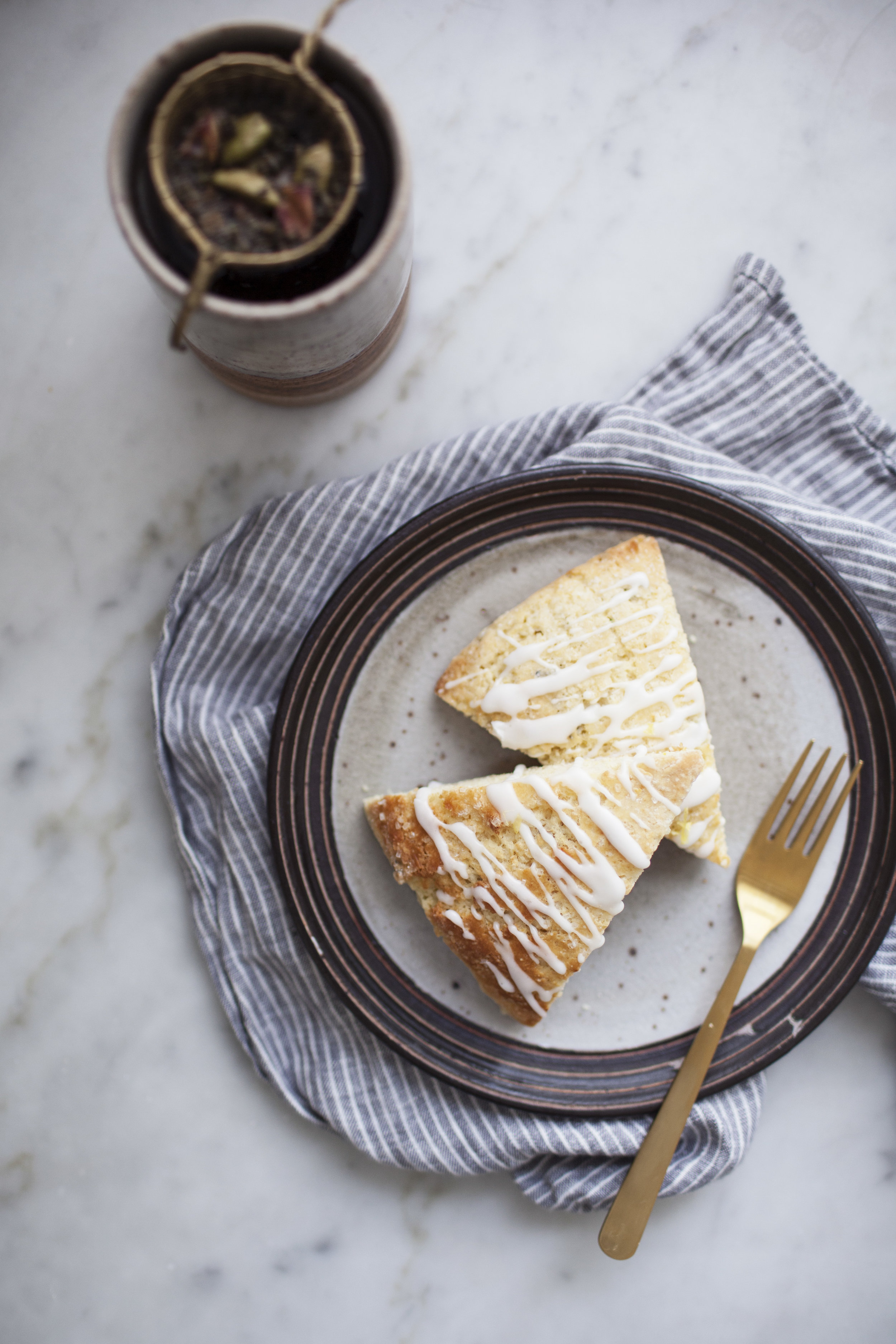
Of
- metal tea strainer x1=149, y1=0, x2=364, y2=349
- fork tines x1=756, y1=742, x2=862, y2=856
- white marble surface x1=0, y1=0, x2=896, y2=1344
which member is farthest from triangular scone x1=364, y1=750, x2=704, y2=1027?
metal tea strainer x1=149, y1=0, x2=364, y2=349

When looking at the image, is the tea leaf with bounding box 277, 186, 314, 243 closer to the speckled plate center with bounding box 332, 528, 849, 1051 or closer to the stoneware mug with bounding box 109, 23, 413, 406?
the stoneware mug with bounding box 109, 23, 413, 406

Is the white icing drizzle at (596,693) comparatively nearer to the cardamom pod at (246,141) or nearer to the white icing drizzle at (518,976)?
the white icing drizzle at (518,976)

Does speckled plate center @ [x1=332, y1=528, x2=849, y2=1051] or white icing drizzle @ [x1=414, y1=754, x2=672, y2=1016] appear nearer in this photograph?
white icing drizzle @ [x1=414, y1=754, x2=672, y2=1016]

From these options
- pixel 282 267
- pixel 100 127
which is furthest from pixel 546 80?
pixel 282 267

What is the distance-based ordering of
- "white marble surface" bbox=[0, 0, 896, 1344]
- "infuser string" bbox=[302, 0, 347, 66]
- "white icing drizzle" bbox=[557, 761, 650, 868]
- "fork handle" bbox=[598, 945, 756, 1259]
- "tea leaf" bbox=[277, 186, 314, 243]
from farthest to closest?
"white marble surface" bbox=[0, 0, 896, 1344] < "fork handle" bbox=[598, 945, 756, 1259] < "white icing drizzle" bbox=[557, 761, 650, 868] < "tea leaf" bbox=[277, 186, 314, 243] < "infuser string" bbox=[302, 0, 347, 66]

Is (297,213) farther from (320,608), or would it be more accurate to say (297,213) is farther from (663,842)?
(663,842)

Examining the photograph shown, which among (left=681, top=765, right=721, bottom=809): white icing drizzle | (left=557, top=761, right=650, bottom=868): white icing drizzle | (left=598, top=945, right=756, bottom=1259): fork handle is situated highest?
(left=681, top=765, right=721, bottom=809): white icing drizzle
